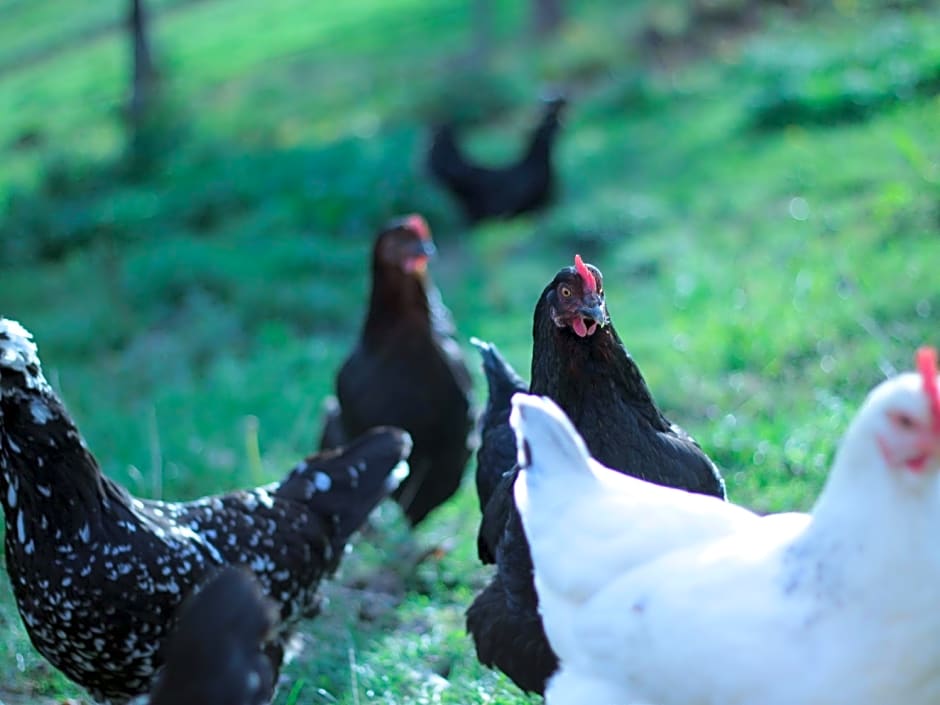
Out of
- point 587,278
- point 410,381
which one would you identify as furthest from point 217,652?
point 410,381

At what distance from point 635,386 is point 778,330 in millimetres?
3595

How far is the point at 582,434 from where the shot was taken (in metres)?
3.69

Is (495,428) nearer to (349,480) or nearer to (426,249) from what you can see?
(349,480)

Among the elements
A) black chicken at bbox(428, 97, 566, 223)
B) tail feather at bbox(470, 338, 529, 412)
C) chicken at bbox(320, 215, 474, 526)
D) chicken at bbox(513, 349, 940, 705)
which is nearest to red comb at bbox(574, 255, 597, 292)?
chicken at bbox(513, 349, 940, 705)

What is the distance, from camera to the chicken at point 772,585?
7.90 ft

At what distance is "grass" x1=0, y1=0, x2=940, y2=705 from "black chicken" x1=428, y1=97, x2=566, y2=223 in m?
0.19

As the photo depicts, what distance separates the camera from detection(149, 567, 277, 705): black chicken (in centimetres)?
245

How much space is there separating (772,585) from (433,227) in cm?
915

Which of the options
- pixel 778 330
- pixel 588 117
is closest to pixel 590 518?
pixel 778 330

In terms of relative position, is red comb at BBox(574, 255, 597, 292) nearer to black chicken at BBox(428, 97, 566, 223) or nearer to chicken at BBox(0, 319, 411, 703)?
chicken at BBox(0, 319, 411, 703)

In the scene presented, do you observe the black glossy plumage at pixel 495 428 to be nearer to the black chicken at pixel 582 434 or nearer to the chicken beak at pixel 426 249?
the black chicken at pixel 582 434

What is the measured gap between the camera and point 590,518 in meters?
2.81

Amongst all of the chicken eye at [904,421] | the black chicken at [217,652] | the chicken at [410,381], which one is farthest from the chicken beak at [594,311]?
the chicken at [410,381]

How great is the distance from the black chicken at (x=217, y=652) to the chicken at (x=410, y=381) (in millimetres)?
3131
